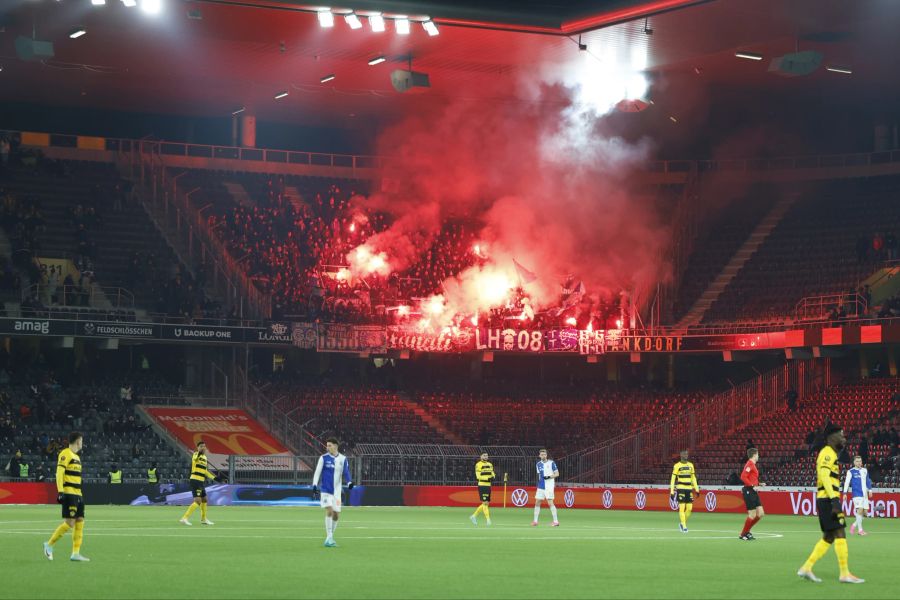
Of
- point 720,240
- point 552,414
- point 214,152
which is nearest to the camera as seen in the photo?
point 552,414

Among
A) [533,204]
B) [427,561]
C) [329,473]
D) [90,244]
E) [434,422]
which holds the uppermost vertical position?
[533,204]

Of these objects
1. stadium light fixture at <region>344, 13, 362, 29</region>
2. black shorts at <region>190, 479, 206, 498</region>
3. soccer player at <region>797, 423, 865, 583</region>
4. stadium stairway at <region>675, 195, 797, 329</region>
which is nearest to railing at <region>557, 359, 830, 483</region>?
stadium stairway at <region>675, 195, 797, 329</region>

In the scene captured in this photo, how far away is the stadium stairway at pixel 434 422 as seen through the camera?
59.3 meters

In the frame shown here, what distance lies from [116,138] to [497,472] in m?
24.5

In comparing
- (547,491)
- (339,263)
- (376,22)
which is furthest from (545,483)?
(339,263)

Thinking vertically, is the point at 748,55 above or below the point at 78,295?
above

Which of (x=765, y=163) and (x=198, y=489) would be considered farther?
(x=765, y=163)

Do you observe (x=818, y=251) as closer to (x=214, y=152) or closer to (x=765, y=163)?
(x=765, y=163)

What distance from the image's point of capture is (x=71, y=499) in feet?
71.5

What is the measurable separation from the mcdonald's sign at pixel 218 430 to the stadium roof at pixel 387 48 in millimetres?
13950

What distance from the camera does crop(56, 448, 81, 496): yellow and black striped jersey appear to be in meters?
21.8

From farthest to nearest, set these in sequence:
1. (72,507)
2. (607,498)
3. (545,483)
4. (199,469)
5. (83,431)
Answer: (83,431) → (607,498) → (545,483) → (199,469) → (72,507)

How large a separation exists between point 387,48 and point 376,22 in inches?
230

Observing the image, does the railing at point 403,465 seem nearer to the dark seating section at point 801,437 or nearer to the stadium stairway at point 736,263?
the dark seating section at point 801,437
